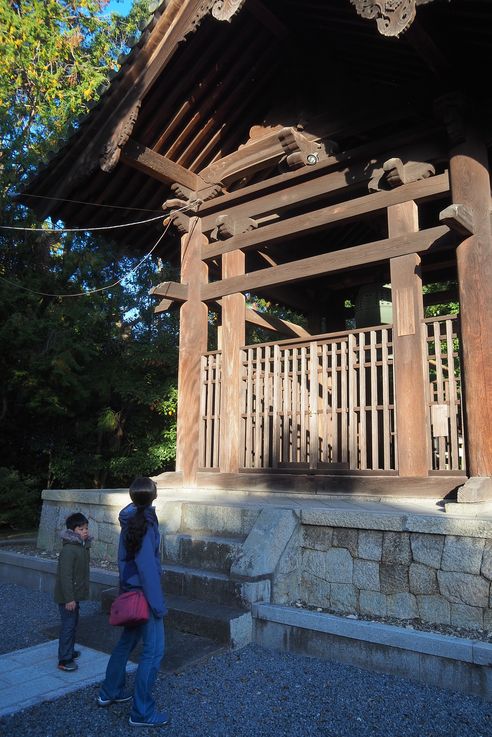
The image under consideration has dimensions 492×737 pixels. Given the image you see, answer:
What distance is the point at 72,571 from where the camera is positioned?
361 centimetres

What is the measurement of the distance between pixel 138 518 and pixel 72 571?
965 mm

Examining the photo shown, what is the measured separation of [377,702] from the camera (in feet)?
10.1

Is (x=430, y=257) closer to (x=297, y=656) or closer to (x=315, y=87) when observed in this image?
(x=315, y=87)

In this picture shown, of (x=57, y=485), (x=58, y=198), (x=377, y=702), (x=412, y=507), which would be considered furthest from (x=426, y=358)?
→ (x=57, y=485)

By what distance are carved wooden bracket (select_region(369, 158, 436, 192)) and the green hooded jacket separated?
14.1 feet

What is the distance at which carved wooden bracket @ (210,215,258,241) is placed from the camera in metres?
6.81

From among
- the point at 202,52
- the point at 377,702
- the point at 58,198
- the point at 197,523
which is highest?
the point at 202,52

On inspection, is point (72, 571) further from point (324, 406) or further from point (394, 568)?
point (324, 406)

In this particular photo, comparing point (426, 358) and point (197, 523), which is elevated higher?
point (426, 358)

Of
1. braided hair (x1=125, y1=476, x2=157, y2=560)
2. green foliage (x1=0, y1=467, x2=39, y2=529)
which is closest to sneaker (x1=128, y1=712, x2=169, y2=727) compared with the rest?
braided hair (x1=125, y1=476, x2=157, y2=560)

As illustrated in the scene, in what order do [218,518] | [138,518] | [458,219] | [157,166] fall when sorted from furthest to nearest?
1. [157,166]
2. [218,518]
3. [458,219]
4. [138,518]

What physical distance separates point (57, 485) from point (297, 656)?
11.2m

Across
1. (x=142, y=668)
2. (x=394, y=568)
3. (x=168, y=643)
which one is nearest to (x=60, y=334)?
(x=168, y=643)

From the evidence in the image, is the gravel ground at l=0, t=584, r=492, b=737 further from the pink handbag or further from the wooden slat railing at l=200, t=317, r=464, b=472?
the wooden slat railing at l=200, t=317, r=464, b=472
